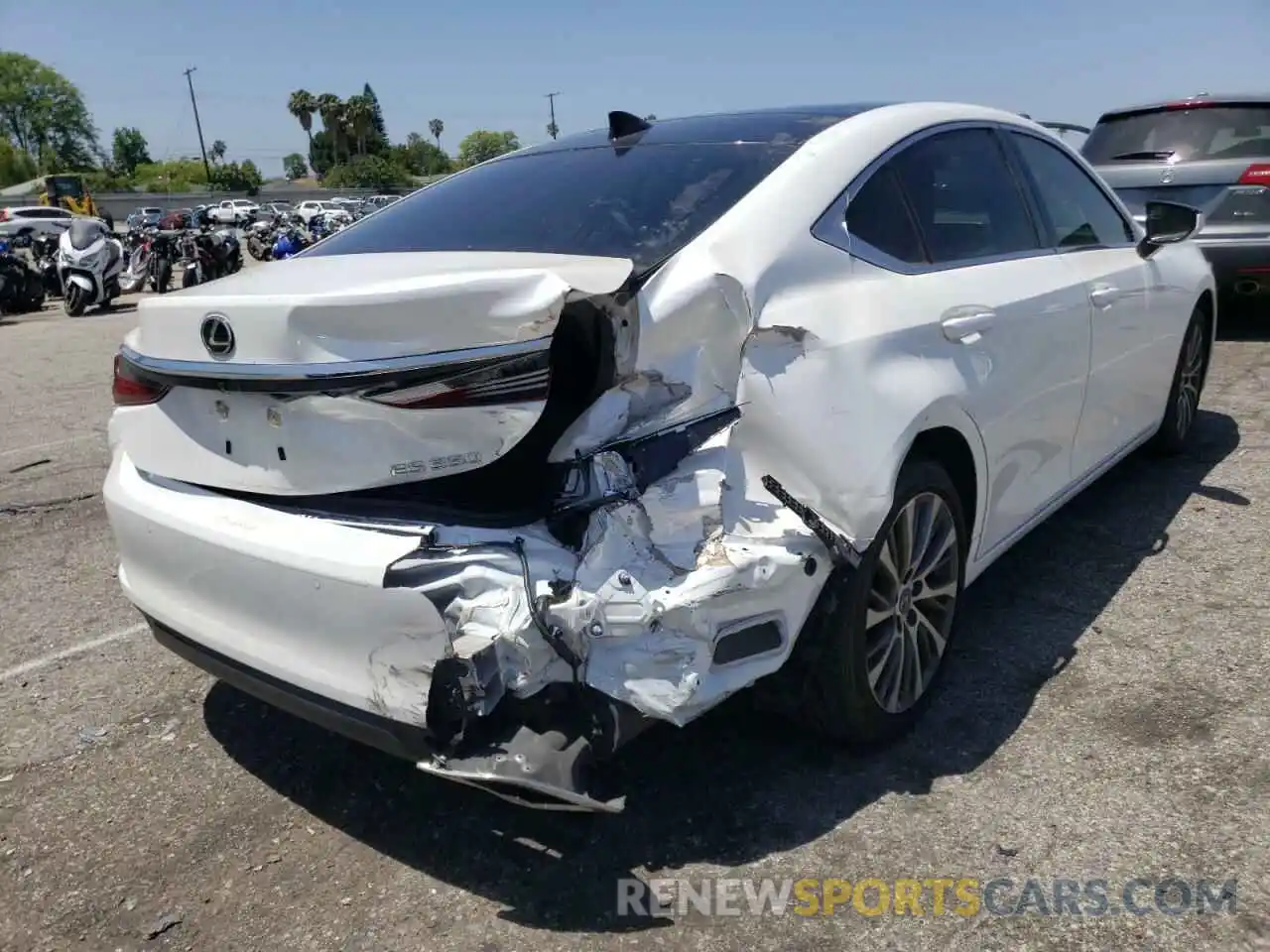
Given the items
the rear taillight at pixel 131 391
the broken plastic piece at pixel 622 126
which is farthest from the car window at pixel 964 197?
the rear taillight at pixel 131 391

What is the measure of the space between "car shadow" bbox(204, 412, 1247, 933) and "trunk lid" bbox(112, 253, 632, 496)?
903 millimetres

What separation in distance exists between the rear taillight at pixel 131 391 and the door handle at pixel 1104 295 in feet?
9.87

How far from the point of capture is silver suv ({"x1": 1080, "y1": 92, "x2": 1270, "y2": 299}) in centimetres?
734

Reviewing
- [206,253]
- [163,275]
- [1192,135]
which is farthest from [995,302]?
[206,253]

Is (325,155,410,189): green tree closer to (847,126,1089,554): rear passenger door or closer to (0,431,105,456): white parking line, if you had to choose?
(0,431,105,456): white parking line

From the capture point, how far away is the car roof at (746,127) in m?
2.97

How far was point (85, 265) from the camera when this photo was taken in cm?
1548

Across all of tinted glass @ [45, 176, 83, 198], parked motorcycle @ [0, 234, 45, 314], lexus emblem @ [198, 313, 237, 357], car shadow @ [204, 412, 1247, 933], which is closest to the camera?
lexus emblem @ [198, 313, 237, 357]

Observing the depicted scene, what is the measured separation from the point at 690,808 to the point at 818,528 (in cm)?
83

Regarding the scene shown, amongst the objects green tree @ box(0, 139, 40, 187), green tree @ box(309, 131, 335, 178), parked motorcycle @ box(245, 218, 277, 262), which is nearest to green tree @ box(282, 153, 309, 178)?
green tree @ box(309, 131, 335, 178)

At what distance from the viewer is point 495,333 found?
205cm

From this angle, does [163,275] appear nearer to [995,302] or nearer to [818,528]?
[995,302]

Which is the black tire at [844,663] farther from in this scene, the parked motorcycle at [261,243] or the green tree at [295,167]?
the green tree at [295,167]

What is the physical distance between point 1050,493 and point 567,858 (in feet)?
7.03
